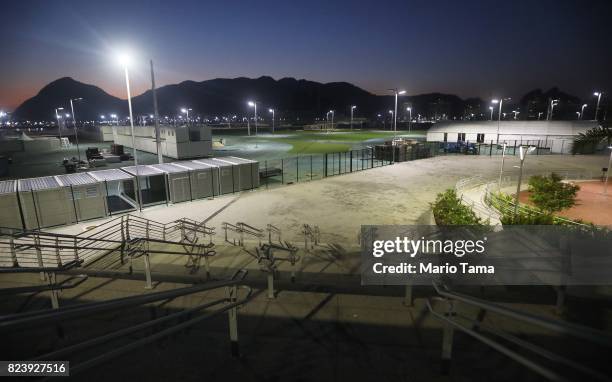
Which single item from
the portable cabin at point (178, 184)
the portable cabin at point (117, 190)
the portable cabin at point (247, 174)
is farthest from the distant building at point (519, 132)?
the portable cabin at point (117, 190)

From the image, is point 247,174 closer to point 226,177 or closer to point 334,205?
point 226,177

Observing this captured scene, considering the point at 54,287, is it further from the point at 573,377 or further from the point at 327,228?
the point at 327,228

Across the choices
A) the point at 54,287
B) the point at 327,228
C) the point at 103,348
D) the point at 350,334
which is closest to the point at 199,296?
the point at 103,348

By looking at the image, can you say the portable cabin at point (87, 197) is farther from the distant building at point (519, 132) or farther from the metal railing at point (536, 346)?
the distant building at point (519, 132)

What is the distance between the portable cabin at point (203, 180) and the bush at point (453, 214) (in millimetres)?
17167

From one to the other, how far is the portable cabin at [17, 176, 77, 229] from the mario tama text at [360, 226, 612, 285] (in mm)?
17994

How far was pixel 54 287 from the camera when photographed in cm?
609

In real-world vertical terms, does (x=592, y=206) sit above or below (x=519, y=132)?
below

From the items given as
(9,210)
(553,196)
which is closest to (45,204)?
(9,210)

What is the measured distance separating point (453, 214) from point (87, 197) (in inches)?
858

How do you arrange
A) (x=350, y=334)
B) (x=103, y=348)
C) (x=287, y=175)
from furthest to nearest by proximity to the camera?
(x=287, y=175), (x=350, y=334), (x=103, y=348)

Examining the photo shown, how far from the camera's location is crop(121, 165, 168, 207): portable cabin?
24295 mm

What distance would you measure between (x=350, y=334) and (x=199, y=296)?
3856mm

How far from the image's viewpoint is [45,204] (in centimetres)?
1962
